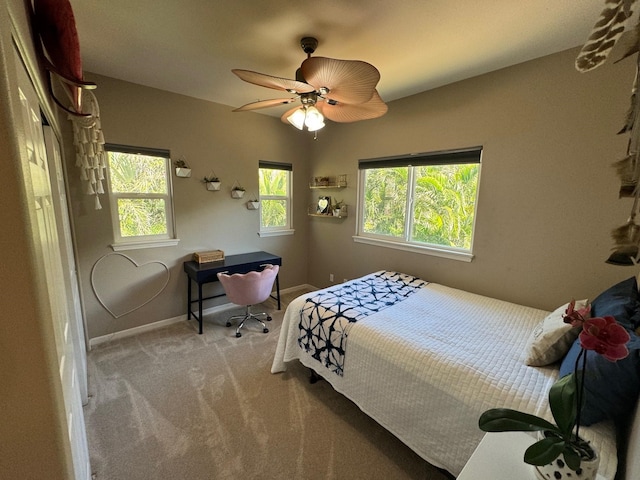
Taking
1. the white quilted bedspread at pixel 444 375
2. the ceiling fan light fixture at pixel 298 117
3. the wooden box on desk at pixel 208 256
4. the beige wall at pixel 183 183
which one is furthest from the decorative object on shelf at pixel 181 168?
the white quilted bedspread at pixel 444 375

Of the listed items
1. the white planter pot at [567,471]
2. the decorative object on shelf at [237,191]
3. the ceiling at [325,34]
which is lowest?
the white planter pot at [567,471]

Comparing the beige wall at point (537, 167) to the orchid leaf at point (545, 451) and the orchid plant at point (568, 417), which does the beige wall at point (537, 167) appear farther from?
the orchid leaf at point (545, 451)

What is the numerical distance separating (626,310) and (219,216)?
350 centimetres

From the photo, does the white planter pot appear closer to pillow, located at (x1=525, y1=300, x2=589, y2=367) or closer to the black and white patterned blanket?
pillow, located at (x1=525, y1=300, x2=589, y2=367)

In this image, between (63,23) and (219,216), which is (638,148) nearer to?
(63,23)

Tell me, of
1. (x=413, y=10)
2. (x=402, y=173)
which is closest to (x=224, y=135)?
(x=402, y=173)

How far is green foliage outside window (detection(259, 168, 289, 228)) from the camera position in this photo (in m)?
3.79

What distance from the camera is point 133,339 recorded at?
9.17 ft

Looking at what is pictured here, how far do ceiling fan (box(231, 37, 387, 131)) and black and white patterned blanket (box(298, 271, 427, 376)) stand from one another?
1.37 metres

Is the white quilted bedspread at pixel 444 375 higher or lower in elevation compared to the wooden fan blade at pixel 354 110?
lower

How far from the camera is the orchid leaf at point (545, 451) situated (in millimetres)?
775

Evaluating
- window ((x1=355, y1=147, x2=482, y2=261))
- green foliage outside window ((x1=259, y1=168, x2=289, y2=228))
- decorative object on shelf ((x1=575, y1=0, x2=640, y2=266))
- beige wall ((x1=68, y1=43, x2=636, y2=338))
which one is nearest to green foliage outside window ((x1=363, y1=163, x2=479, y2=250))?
window ((x1=355, y1=147, x2=482, y2=261))

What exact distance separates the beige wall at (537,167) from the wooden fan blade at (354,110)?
1.12 meters

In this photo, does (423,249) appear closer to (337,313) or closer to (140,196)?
(337,313)
